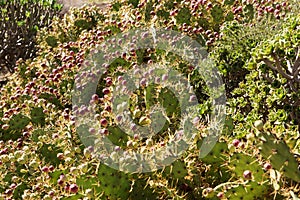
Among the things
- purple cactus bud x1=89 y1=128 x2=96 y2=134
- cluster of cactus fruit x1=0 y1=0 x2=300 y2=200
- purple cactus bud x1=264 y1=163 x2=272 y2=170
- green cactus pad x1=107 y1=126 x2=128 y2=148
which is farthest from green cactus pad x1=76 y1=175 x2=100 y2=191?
purple cactus bud x1=264 y1=163 x2=272 y2=170

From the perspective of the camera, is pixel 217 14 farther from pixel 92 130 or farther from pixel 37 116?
pixel 92 130

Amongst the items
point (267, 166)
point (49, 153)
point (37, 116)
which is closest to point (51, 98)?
point (37, 116)

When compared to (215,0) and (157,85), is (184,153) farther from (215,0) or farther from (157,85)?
(215,0)

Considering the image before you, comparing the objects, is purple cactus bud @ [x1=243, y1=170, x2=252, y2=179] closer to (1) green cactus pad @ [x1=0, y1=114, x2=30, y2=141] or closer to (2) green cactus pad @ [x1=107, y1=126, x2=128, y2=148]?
(2) green cactus pad @ [x1=107, y1=126, x2=128, y2=148]

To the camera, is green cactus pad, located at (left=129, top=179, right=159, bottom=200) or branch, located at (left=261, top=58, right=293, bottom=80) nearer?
green cactus pad, located at (left=129, top=179, right=159, bottom=200)

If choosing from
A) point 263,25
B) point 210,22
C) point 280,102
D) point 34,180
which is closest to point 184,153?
point 280,102

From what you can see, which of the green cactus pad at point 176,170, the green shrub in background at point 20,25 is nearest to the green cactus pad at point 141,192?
the green cactus pad at point 176,170

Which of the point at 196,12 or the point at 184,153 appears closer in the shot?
the point at 184,153
